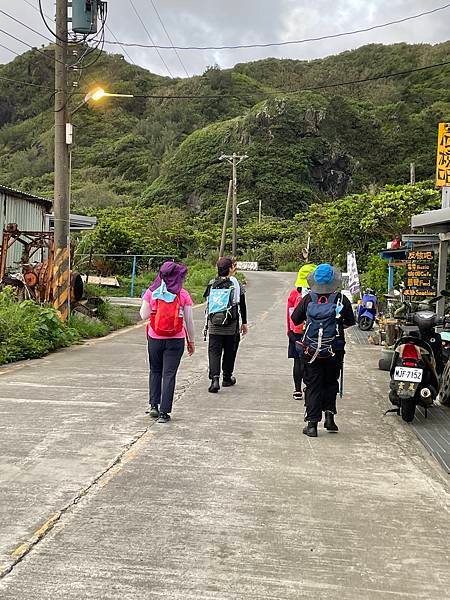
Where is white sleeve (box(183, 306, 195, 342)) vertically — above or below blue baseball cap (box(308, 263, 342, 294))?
below

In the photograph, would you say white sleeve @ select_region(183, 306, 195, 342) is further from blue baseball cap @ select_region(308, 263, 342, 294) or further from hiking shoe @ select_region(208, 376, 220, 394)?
hiking shoe @ select_region(208, 376, 220, 394)

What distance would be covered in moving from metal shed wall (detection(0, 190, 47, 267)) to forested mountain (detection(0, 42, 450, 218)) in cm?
4781

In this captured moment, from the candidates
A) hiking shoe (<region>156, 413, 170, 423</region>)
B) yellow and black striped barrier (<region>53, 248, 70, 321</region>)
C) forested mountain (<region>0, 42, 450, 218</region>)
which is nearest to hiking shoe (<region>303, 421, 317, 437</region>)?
hiking shoe (<region>156, 413, 170, 423</region>)

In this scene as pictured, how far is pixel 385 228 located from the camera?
26000 mm

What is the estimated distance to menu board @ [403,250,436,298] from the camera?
547 inches

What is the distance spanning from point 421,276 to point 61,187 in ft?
24.6

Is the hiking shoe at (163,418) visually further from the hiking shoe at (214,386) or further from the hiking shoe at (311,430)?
the hiking shoe at (214,386)

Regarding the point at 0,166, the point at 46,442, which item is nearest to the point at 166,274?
the point at 46,442

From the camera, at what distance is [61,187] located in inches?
592

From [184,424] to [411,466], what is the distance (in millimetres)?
2372

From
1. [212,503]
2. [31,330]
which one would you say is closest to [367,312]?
[31,330]

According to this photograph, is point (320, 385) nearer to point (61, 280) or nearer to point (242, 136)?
point (61, 280)

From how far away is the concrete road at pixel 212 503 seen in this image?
390 centimetres

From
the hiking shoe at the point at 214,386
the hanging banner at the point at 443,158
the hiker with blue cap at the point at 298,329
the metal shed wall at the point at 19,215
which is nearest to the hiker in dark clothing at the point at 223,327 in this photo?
the hiking shoe at the point at 214,386
